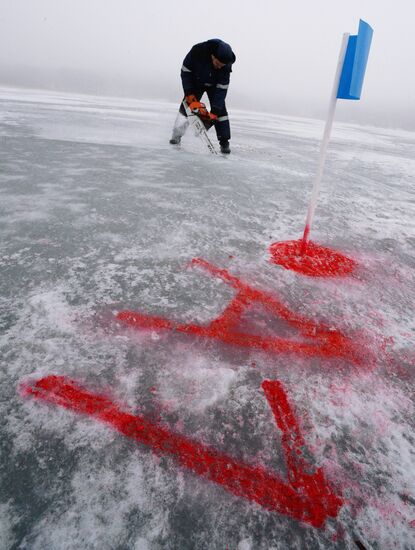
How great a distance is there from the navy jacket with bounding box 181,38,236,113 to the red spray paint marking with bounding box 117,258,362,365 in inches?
149

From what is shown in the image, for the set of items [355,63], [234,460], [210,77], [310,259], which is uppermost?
[210,77]

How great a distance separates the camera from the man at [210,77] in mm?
4094

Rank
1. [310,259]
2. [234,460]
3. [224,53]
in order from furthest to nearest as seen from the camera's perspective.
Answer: [224,53], [310,259], [234,460]

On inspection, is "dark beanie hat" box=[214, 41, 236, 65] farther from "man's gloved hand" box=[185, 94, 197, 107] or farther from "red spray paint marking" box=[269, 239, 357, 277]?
"red spray paint marking" box=[269, 239, 357, 277]

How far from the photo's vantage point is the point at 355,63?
5.57ft

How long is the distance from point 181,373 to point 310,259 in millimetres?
1231

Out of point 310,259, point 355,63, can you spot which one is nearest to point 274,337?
point 310,259

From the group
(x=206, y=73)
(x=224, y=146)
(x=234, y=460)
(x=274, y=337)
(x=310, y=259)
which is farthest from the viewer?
(x=224, y=146)

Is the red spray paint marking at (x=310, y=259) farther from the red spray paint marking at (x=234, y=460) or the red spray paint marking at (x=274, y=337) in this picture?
the red spray paint marking at (x=234, y=460)

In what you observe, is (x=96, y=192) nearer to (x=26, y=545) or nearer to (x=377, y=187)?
(x=26, y=545)

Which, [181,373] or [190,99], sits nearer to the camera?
[181,373]

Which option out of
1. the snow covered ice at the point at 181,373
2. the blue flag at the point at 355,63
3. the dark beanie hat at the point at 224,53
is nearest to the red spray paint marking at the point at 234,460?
the snow covered ice at the point at 181,373

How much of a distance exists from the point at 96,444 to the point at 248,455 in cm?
43

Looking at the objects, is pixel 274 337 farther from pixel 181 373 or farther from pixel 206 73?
pixel 206 73
